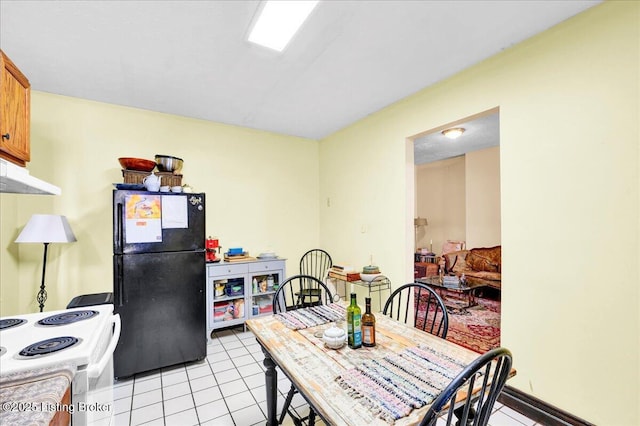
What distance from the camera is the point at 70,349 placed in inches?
45.9

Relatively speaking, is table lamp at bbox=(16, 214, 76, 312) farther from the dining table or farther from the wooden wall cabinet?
the dining table

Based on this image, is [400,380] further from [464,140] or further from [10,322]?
[464,140]

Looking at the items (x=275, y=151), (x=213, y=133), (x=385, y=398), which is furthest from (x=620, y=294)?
(x=213, y=133)

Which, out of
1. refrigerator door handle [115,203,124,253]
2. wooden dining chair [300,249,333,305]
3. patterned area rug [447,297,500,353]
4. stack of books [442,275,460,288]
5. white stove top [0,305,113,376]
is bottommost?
patterned area rug [447,297,500,353]

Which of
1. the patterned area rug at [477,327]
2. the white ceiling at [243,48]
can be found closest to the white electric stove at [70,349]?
the white ceiling at [243,48]

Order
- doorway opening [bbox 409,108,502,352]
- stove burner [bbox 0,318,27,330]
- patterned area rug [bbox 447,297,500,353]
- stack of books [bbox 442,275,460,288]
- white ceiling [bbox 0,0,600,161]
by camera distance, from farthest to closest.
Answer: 1. stack of books [bbox 442,275,460,288]
2. doorway opening [bbox 409,108,502,352]
3. patterned area rug [bbox 447,297,500,353]
4. white ceiling [bbox 0,0,600,161]
5. stove burner [bbox 0,318,27,330]

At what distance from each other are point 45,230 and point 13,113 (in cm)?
147

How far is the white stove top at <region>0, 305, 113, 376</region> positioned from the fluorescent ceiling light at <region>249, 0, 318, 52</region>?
76.5 inches

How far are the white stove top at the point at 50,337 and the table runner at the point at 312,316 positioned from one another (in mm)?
939

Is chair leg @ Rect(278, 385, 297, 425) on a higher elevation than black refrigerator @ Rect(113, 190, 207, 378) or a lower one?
lower

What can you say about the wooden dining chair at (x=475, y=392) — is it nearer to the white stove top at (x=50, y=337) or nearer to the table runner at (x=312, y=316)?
the table runner at (x=312, y=316)

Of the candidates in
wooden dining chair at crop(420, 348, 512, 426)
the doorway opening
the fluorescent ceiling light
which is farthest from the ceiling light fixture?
wooden dining chair at crop(420, 348, 512, 426)

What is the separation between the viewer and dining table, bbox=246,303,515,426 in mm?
984

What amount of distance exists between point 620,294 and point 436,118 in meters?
1.83
